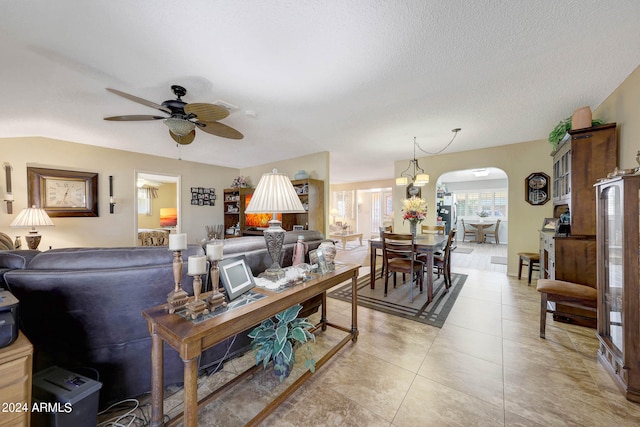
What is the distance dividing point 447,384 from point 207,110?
9.17ft

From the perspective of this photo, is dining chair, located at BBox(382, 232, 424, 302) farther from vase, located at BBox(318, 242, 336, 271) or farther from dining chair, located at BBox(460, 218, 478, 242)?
dining chair, located at BBox(460, 218, 478, 242)

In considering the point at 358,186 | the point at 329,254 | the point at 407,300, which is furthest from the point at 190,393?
the point at 358,186

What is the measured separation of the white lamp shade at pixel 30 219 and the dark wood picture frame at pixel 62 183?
52 centimetres

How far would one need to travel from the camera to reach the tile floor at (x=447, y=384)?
128 centimetres

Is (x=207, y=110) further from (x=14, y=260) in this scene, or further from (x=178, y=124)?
(x=14, y=260)

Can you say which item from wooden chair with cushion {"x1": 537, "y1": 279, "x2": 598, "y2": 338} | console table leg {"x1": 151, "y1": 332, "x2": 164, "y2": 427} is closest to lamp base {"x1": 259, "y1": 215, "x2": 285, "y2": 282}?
console table leg {"x1": 151, "y1": 332, "x2": 164, "y2": 427}

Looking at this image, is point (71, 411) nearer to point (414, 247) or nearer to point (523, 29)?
point (414, 247)

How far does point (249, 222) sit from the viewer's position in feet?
18.7

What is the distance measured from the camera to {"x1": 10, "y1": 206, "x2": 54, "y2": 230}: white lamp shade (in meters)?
3.10

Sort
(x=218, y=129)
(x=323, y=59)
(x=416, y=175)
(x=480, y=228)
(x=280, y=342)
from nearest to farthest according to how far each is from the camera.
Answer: (x=280, y=342) → (x=323, y=59) → (x=218, y=129) → (x=416, y=175) → (x=480, y=228)

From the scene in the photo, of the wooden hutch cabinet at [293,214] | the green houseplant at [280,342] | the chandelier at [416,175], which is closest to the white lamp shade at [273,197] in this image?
the green houseplant at [280,342]

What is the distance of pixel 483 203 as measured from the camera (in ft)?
Answer: 28.0

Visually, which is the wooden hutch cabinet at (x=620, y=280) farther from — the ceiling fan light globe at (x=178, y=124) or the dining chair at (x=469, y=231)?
the dining chair at (x=469, y=231)

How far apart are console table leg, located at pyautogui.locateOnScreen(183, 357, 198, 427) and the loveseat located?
0.56 m
